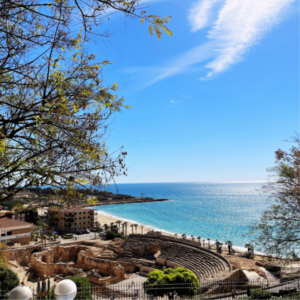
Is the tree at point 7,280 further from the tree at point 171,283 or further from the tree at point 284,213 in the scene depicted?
the tree at point 284,213

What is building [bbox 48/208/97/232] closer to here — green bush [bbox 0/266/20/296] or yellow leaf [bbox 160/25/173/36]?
green bush [bbox 0/266/20/296]

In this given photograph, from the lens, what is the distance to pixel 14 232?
33062 millimetres

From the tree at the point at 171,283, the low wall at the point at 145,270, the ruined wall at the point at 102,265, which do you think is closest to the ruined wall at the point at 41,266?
the ruined wall at the point at 102,265

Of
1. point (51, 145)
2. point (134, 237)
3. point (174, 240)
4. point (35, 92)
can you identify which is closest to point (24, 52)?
point (35, 92)

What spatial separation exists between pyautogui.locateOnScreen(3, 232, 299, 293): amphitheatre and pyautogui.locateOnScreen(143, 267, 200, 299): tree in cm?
144

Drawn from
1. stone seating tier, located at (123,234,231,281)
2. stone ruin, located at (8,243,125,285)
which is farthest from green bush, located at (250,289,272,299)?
stone ruin, located at (8,243,125,285)

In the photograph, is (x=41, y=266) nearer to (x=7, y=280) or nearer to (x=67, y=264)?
(x=67, y=264)

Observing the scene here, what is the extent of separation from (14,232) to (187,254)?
2394 centimetres

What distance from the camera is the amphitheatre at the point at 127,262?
2238 centimetres

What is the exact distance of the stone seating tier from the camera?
73.8ft

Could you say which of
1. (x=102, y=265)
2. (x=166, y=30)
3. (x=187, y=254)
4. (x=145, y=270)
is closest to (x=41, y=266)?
(x=102, y=265)

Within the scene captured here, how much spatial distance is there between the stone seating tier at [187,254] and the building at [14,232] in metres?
14.3

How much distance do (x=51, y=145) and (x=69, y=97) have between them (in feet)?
3.51

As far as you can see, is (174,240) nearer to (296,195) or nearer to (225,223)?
(296,195)
